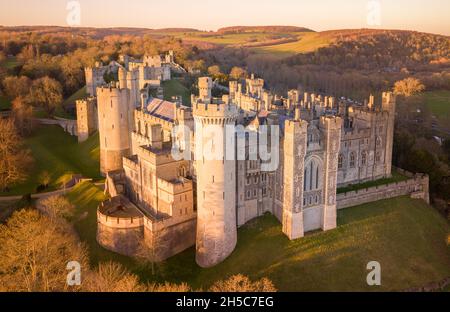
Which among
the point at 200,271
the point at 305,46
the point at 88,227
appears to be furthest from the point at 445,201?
the point at 305,46

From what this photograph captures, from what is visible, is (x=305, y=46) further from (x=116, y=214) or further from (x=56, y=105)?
(x=116, y=214)

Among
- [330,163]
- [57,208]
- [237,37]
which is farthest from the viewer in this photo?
[237,37]

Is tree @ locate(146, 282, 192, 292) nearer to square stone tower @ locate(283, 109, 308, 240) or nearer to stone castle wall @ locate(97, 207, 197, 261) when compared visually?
stone castle wall @ locate(97, 207, 197, 261)

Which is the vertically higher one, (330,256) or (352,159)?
(352,159)

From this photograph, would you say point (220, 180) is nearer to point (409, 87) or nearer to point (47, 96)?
point (47, 96)

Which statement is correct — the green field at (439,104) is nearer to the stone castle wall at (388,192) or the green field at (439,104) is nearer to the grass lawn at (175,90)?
the stone castle wall at (388,192)

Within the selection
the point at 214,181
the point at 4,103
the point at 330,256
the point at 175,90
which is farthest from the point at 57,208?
the point at 4,103

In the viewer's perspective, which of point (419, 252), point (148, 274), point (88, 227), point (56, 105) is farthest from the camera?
point (56, 105)
